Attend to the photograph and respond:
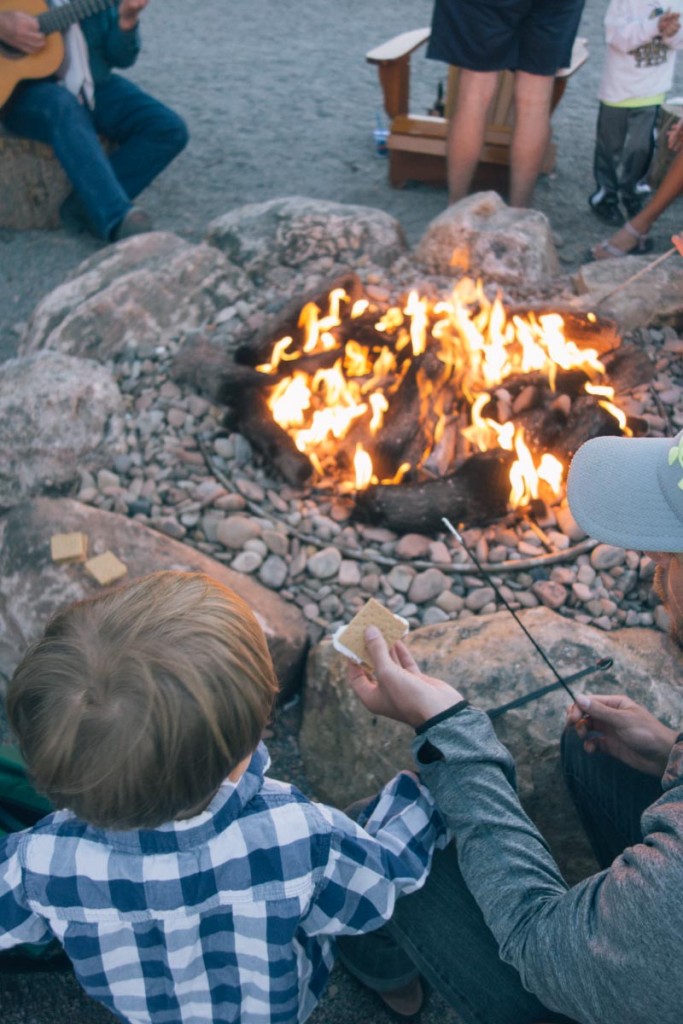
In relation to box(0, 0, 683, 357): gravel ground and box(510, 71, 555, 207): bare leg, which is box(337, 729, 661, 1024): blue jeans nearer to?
box(0, 0, 683, 357): gravel ground

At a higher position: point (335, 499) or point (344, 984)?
point (335, 499)

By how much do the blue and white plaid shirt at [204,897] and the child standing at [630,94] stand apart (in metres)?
4.36

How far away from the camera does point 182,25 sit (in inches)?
321

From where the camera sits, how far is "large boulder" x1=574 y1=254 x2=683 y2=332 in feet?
11.7

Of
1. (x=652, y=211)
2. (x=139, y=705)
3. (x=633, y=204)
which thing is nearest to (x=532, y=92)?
(x=652, y=211)

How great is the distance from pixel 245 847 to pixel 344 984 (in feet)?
3.34

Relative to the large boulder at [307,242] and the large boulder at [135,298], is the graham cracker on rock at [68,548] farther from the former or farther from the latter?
the large boulder at [307,242]

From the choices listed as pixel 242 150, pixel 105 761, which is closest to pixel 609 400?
pixel 105 761

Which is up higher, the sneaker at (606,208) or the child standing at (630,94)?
the child standing at (630,94)

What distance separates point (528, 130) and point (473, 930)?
401 centimetres

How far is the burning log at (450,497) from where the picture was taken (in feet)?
9.02

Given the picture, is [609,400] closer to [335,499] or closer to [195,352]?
[335,499]

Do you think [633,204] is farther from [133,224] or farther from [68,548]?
[68,548]

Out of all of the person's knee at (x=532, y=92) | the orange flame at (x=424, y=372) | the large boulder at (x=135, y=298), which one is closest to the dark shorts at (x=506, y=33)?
the person's knee at (x=532, y=92)
